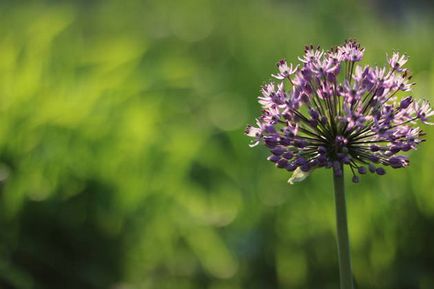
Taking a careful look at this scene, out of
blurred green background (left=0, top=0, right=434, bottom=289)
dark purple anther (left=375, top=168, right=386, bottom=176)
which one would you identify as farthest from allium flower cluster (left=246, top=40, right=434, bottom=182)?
blurred green background (left=0, top=0, right=434, bottom=289)

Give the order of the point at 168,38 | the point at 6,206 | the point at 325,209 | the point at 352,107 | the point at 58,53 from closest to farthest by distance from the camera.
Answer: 1. the point at 352,107
2. the point at 6,206
3. the point at 325,209
4. the point at 58,53
5. the point at 168,38

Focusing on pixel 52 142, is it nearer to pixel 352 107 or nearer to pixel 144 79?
pixel 144 79

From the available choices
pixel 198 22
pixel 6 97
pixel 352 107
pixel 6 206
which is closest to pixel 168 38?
pixel 198 22

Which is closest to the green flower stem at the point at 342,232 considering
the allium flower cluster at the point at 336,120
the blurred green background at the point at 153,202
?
the allium flower cluster at the point at 336,120

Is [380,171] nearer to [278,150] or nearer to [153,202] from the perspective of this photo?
[278,150]

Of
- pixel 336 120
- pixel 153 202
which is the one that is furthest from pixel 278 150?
pixel 153 202
